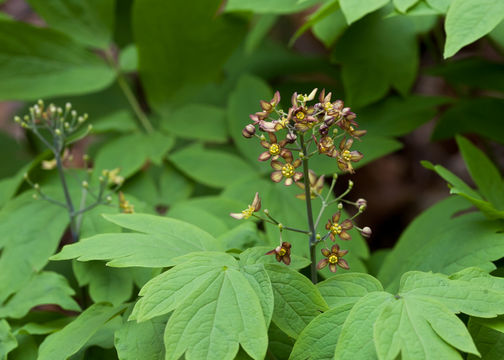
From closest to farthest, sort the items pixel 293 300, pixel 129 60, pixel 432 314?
pixel 432 314 < pixel 293 300 < pixel 129 60

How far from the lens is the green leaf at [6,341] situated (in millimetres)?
1109

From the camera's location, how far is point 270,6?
63.2 inches

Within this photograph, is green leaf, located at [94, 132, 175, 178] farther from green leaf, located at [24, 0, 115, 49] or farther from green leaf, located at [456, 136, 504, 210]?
green leaf, located at [456, 136, 504, 210]

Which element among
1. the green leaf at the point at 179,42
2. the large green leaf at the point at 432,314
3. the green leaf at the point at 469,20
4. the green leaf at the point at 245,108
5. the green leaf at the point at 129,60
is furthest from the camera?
the green leaf at the point at 129,60

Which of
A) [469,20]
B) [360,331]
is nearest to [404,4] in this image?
[469,20]

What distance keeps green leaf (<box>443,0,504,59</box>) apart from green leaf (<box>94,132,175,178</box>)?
36.1 inches

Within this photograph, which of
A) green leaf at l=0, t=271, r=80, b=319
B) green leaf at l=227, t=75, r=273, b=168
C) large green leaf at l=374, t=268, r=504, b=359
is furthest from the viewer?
green leaf at l=227, t=75, r=273, b=168

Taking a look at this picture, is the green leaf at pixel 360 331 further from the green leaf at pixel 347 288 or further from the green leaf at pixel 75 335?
the green leaf at pixel 75 335

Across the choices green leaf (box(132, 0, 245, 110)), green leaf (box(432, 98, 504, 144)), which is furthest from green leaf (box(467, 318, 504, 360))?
green leaf (box(132, 0, 245, 110))

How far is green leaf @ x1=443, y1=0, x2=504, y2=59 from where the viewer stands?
42.3 inches

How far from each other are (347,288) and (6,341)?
2.38 feet

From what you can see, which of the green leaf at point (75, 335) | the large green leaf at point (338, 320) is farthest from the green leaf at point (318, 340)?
the green leaf at point (75, 335)

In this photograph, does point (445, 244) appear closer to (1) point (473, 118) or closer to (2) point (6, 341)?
(1) point (473, 118)

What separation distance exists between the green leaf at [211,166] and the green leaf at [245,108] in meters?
0.05
